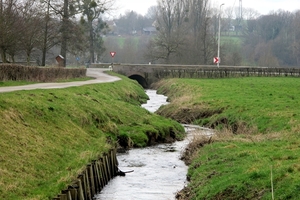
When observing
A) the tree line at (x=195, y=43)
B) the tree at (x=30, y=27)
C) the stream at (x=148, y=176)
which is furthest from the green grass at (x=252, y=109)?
the tree line at (x=195, y=43)

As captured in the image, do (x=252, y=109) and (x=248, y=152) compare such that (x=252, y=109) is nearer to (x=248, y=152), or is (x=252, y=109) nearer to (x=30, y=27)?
(x=248, y=152)

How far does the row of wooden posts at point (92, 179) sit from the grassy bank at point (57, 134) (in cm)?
34

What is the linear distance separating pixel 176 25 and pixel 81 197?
99.1 m

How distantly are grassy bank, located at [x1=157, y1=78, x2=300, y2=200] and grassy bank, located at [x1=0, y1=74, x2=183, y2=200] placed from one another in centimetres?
337

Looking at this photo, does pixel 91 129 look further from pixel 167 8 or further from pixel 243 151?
pixel 167 8

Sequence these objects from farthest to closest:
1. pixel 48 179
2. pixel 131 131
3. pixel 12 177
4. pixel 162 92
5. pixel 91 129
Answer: pixel 162 92
pixel 131 131
pixel 91 129
pixel 48 179
pixel 12 177

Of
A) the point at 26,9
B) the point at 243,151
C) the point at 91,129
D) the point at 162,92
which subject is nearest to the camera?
the point at 243,151

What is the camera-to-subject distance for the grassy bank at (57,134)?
46.7 feet

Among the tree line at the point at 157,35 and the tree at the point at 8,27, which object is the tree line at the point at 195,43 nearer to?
the tree line at the point at 157,35

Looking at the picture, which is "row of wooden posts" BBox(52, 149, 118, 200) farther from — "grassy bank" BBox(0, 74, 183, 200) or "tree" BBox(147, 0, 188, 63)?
"tree" BBox(147, 0, 188, 63)

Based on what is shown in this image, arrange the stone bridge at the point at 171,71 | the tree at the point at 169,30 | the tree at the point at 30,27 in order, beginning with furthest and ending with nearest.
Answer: the tree at the point at 169,30, the stone bridge at the point at 171,71, the tree at the point at 30,27

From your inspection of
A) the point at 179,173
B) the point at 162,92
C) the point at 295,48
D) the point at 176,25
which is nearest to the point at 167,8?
the point at 176,25

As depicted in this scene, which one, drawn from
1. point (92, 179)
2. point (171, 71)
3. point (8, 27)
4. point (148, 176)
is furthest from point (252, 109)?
point (171, 71)

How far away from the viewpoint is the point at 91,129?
24.2 m
